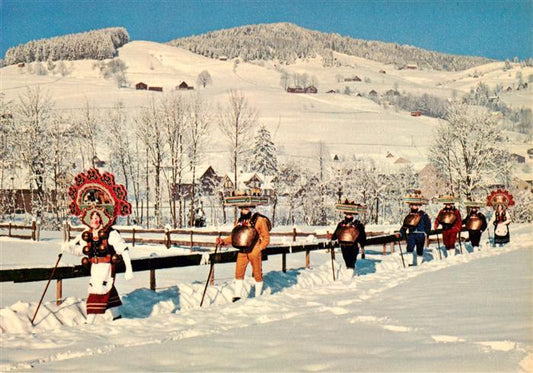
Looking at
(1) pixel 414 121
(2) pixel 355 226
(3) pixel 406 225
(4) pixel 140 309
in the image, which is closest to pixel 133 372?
(4) pixel 140 309

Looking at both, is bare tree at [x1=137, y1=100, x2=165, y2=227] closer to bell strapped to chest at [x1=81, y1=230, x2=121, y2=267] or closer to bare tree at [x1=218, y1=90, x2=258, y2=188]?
bare tree at [x1=218, y1=90, x2=258, y2=188]

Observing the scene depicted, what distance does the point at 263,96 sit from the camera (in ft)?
496

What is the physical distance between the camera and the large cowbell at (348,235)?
14328mm

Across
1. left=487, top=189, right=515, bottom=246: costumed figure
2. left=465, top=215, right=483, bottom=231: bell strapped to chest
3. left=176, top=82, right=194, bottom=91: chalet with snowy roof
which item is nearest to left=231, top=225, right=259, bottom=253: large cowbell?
left=465, top=215, right=483, bottom=231: bell strapped to chest

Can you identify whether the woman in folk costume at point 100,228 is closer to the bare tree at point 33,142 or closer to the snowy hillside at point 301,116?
the bare tree at point 33,142

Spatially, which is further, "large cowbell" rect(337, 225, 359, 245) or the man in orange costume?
"large cowbell" rect(337, 225, 359, 245)

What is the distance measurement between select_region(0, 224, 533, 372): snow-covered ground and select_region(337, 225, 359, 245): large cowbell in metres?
1.40

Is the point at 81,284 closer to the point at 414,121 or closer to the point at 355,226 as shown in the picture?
the point at 355,226

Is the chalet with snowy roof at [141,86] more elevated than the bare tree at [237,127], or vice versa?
the chalet with snowy roof at [141,86]

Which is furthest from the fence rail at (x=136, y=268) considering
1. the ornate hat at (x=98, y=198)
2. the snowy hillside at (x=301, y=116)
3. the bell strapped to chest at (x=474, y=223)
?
the snowy hillside at (x=301, y=116)

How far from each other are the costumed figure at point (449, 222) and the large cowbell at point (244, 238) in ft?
35.5

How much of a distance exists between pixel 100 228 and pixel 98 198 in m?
0.46

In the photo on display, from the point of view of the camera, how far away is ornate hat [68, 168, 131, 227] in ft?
29.0

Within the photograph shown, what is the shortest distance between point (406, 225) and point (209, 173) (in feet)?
218
